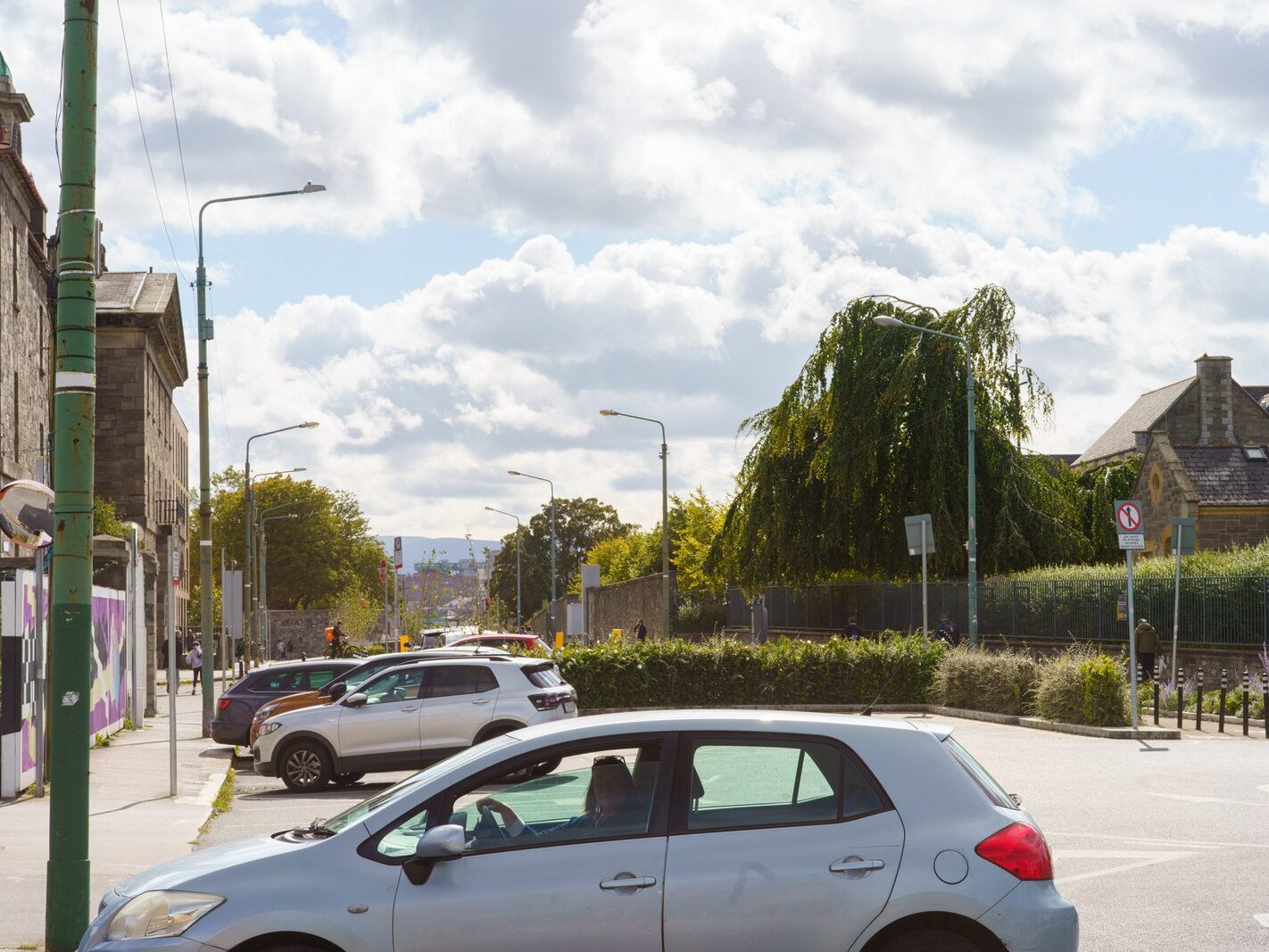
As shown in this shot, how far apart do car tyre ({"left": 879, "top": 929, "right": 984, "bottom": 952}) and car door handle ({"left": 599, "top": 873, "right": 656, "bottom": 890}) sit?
94cm

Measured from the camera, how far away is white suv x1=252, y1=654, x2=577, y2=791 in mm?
17531

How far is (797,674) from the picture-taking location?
28484 mm

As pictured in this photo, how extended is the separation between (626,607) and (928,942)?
63.6 meters

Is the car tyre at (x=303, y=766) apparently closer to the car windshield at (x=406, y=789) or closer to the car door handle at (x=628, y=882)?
the car windshield at (x=406, y=789)

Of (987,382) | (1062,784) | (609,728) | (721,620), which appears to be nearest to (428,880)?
(609,728)

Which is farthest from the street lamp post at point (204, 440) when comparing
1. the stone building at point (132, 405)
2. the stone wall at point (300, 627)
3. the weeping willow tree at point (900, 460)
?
the stone wall at point (300, 627)

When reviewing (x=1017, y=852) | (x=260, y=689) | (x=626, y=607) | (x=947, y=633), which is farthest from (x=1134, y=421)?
(x=1017, y=852)

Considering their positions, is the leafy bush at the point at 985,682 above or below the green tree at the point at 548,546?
below

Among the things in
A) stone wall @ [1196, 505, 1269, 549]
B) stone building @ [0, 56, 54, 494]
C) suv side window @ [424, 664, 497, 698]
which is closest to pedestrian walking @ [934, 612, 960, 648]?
stone wall @ [1196, 505, 1269, 549]

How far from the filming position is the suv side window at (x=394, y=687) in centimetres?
1777

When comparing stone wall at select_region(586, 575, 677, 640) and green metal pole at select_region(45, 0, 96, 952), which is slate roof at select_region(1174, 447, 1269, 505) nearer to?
stone wall at select_region(586, 575, 677, 640)

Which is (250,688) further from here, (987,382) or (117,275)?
(117,275)

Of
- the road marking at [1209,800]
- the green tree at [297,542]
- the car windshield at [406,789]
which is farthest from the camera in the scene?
the green tree at [297,542]

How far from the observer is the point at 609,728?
6.19 m
